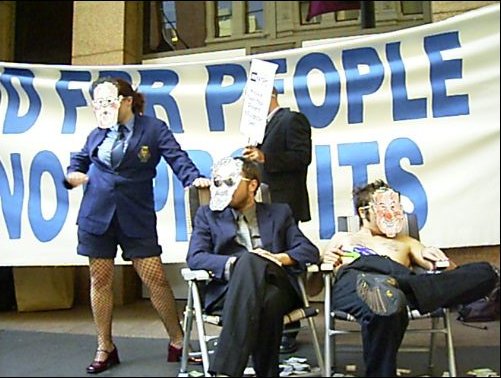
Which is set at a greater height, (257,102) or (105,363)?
(257,102)

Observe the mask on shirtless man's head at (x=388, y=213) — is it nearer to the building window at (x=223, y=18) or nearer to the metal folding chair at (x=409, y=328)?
the metal folding chair at (x=409, y=328)

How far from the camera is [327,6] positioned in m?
4.86

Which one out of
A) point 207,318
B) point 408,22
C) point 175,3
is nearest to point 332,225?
point 207,318

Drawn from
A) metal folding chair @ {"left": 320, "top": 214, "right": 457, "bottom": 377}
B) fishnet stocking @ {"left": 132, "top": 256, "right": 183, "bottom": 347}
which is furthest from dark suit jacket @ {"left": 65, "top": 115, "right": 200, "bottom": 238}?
metal folding chair @ {"left": 320, "top": 214, "right": 457, "bottom": 377}

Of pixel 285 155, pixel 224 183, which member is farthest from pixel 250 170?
pixel 285 155

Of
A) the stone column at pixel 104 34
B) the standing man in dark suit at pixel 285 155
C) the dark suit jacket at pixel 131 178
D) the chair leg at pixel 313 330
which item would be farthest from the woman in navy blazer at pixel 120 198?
the stone column at pixel 104 34

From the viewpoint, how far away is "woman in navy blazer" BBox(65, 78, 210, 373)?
292 cm

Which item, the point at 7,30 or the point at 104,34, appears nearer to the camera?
the point at 104,34

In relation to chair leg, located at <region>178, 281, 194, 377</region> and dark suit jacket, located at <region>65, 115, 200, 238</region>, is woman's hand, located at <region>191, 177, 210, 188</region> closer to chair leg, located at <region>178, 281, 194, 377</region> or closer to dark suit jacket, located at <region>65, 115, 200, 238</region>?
dark suit jacket, located at <region>65, 115, 200, 238</region>

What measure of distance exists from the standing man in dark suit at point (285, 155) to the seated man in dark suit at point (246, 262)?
0.42m

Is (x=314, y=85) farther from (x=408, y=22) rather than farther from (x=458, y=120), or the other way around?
(x=408, y=22)

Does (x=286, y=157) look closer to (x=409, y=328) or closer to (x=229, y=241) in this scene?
(x=229, y=241)

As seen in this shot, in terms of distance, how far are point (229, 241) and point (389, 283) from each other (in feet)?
2.60

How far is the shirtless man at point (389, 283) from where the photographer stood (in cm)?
240
